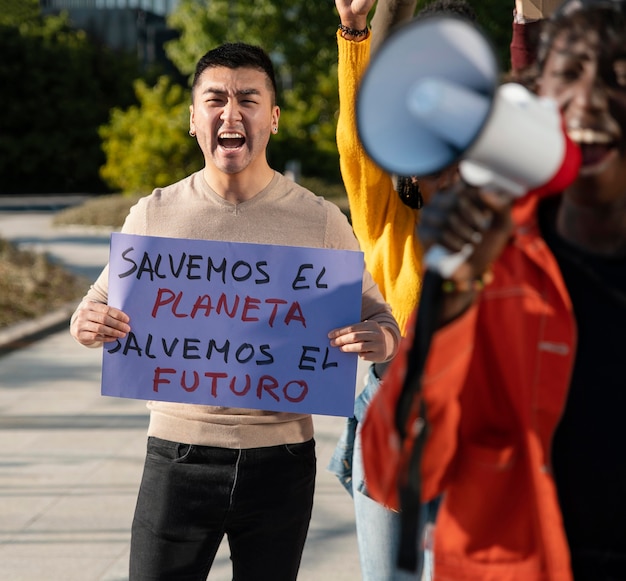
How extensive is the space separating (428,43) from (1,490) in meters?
5.16

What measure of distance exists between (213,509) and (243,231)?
745 millimetres

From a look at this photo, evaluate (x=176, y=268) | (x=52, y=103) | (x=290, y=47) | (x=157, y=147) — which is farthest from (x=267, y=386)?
(x=52, y=103)

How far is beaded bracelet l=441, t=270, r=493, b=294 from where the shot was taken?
1504 mm

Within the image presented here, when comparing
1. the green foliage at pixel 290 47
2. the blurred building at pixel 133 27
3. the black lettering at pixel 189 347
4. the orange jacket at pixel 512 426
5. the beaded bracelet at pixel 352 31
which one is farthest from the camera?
the blurred building at pixel 133 27

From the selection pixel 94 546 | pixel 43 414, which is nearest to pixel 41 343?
pixel 43 414

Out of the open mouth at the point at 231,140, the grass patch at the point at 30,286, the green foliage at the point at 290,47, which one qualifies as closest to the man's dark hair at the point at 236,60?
the open mouth at the point at 231,140

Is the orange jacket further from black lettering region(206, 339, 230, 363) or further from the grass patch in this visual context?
the grass patch

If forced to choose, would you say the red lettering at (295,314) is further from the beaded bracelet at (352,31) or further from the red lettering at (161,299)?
the beaded bracelet at (352,31)

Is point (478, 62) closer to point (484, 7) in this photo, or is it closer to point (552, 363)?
point (552, 363)

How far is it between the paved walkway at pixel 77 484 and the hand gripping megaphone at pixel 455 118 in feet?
12.2

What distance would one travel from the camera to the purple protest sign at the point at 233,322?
10.4 ft

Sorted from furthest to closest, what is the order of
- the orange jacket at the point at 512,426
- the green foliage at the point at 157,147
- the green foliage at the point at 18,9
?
the green foliage at the point at 18,9
the green foliage at the point at 157,147
the orange jacket at the point at 512,426

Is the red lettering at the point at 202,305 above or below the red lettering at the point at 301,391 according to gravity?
above

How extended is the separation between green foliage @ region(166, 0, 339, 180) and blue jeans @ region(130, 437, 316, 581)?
22943mm
